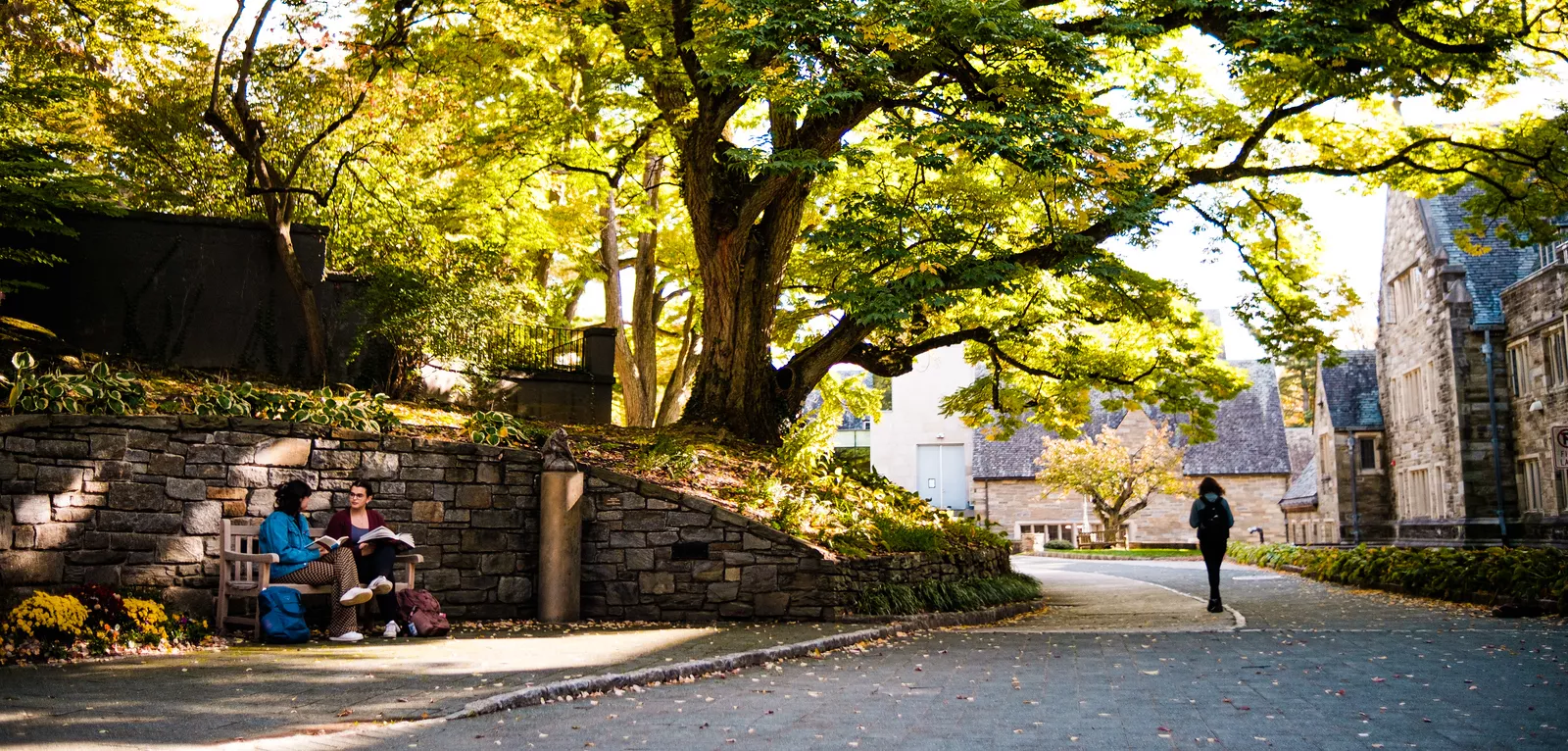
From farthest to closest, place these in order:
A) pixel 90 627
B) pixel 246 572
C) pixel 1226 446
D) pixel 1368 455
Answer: pixel 1226 446 < pixel 1368 455 < pixel 246 572 < pixel 90 627

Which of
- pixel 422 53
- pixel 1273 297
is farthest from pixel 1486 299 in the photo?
pixel 422 53

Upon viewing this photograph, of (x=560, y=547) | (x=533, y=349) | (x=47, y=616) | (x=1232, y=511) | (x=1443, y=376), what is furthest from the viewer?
(x=1232, y=511)

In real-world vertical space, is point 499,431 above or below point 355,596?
above

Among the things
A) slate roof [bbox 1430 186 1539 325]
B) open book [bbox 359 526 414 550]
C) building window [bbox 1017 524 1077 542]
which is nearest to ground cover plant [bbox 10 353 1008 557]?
open book [bbox 359 526 414 550]

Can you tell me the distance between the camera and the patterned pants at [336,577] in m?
9.42

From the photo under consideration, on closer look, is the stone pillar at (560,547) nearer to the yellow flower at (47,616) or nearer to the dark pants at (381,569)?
the dark pants at (381,569)

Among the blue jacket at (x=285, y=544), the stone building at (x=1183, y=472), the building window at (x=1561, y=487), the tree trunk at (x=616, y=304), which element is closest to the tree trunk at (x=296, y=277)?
the blue jacket at (x=285, y=544)

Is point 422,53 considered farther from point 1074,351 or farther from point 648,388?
point 1074,351

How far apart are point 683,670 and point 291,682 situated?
7.97 ft

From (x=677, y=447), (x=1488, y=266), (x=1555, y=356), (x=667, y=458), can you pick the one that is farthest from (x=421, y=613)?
(x=1488, y=266)

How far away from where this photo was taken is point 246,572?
9953mm

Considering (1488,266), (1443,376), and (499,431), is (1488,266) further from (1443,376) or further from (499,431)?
(499,431)

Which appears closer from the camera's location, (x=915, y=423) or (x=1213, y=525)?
(x=1213, y=525)

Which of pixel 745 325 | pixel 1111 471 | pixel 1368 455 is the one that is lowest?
pixel 1111 471
